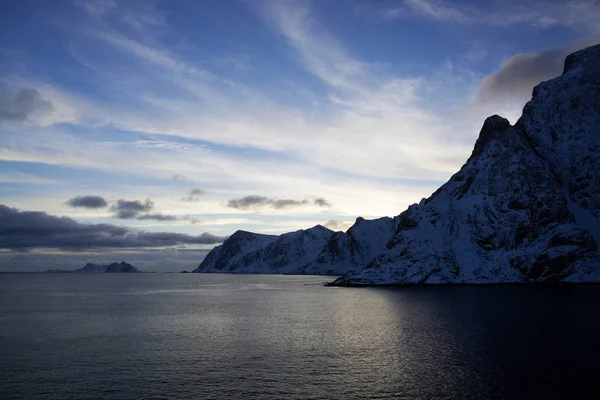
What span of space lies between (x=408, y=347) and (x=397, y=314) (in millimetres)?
37146

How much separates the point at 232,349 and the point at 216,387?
18.9 m

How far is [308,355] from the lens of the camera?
58.2m

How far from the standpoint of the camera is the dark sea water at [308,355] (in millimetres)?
42938

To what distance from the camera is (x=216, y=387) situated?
4391cm

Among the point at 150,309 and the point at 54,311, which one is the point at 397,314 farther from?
the point at 54,311

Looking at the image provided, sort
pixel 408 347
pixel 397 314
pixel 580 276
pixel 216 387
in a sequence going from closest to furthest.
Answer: pixel 216 387 < pixel 408 347 < pixel 397 314 < pixel 580 276

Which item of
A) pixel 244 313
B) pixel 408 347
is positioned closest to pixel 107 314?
pixel 244 313

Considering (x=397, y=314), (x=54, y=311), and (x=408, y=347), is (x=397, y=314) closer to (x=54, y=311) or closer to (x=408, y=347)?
(x=408, y=347)

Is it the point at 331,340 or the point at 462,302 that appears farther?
the point at 462,302

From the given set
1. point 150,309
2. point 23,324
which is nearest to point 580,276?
point 150,309

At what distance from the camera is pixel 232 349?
62594 millimetres

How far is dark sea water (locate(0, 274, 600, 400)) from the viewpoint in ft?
141

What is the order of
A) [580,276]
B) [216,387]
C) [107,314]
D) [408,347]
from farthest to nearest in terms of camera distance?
[580,276] → [107,314] → [408,347] → [216,387]

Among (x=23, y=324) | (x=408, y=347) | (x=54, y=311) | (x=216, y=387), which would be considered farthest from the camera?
(x=54, y=311)
